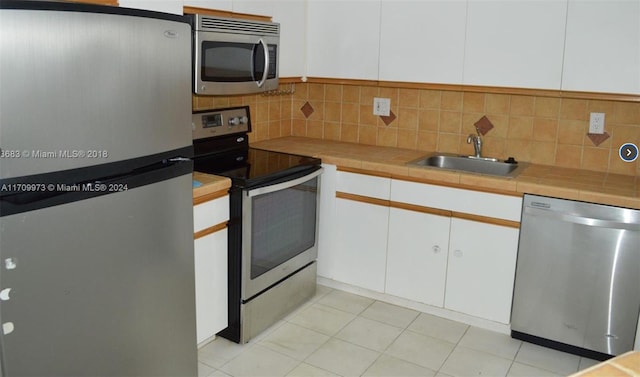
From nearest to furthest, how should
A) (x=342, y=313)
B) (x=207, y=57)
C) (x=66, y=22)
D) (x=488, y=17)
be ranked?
(x=66, y=22) → (x=207, y=57) → (x=488, y=17) → (x=342, y=313)

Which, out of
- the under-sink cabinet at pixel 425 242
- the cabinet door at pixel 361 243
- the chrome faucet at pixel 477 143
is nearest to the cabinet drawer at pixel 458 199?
the under-sink cabinet at pixel 425 242

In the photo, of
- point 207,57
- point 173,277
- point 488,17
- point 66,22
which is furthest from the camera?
point 488,17

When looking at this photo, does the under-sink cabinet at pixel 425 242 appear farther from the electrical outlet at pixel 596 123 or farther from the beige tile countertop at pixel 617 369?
the beige tile countertop at pixel 617 369

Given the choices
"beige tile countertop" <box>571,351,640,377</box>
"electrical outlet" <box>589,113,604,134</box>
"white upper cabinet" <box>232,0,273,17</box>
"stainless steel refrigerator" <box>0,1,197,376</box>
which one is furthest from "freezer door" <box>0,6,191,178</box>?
"electrical outlet" <box>589,113,604,134</box>

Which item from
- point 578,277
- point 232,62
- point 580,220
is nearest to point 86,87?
point 232,62

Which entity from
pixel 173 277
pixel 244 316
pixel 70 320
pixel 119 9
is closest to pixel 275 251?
pixel 244 316

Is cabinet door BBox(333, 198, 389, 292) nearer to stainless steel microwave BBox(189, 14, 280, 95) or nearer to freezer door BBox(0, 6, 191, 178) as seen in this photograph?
stainless steel microwave BBox(189, 14, 280, 95)

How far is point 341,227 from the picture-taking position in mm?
3359

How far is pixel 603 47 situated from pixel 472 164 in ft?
3.14

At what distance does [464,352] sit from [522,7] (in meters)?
1.76

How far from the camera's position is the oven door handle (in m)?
2.67

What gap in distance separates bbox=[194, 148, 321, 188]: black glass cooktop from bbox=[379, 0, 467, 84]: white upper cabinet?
724 millimetres

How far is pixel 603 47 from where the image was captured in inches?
107

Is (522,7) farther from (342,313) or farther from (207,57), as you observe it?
(342,313)
